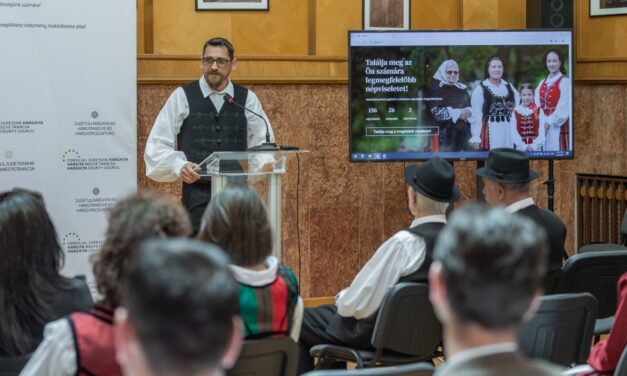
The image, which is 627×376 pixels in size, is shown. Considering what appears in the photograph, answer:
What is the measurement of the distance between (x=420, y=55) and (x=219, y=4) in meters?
1.47

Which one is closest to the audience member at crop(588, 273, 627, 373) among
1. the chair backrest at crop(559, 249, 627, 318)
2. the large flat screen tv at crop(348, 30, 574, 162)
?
the chair backrest at crop(559, 249, 627, 318)

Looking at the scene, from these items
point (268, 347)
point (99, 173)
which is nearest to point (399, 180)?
point (99, 173)

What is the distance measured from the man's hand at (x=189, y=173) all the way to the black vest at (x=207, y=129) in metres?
0.48

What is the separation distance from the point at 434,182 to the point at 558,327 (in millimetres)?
1043

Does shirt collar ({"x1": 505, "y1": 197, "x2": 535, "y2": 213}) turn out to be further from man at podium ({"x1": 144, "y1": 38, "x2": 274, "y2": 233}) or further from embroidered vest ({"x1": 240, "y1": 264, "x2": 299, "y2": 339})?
embroidered vest ({"x1": 240, "y1": 264, "x2": 299, "y2": 339})

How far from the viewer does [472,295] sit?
1.57 metres

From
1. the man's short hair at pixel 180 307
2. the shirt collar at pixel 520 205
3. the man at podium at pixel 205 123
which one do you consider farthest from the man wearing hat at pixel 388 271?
the man's short hair at pixel 180 307

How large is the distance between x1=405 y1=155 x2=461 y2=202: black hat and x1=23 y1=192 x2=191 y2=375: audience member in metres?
2.00

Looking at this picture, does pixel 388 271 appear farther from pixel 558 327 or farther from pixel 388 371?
pixel 388 371

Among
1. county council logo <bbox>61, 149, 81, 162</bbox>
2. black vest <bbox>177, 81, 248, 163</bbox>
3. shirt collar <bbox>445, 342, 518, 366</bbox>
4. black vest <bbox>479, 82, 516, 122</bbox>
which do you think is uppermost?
black vest <bbox>479, 82, 516, 122</bbox>

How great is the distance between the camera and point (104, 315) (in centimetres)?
264

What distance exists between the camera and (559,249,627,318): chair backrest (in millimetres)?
4586

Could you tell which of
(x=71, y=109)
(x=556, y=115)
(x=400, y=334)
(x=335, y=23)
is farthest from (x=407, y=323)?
(x=335, y=23)

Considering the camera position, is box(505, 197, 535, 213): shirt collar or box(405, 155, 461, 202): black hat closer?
box(405, 155, 461, 202): black hat
